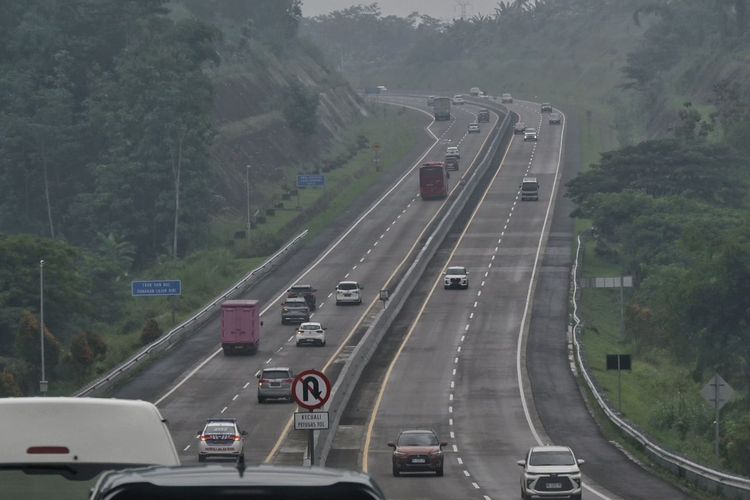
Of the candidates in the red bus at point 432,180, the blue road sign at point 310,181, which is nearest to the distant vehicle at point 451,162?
the red bus at point 432,180

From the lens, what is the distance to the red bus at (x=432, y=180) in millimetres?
136375

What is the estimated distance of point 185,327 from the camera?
87.3 metres

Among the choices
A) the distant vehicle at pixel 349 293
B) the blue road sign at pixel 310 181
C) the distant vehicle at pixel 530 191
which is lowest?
the distant vehicle at pixel 349 293

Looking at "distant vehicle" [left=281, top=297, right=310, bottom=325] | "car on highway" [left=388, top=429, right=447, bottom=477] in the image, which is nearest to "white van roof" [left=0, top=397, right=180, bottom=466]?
"car on highway" [left=388, top=429, right=447, bottom=477]

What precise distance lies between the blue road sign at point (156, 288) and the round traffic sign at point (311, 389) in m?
59.2

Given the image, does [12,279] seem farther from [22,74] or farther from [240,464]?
[240,464]

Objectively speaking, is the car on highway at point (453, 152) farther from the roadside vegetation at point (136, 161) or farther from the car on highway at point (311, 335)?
the car on highway at point (311, 335)

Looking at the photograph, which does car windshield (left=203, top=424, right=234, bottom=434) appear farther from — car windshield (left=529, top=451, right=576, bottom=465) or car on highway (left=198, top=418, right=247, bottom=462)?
car windshield (left=529, top=451, right=576, bottom=465)

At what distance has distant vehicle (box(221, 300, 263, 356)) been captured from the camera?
261 feet

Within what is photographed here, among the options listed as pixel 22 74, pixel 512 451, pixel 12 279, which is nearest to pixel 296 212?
pixel 22 74

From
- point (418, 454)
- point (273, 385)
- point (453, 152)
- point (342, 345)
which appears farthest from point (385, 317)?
point (453, 152)

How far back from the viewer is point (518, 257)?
368 feet

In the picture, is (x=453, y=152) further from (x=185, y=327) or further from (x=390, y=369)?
(x=390, y=369)

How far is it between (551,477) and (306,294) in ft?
186
